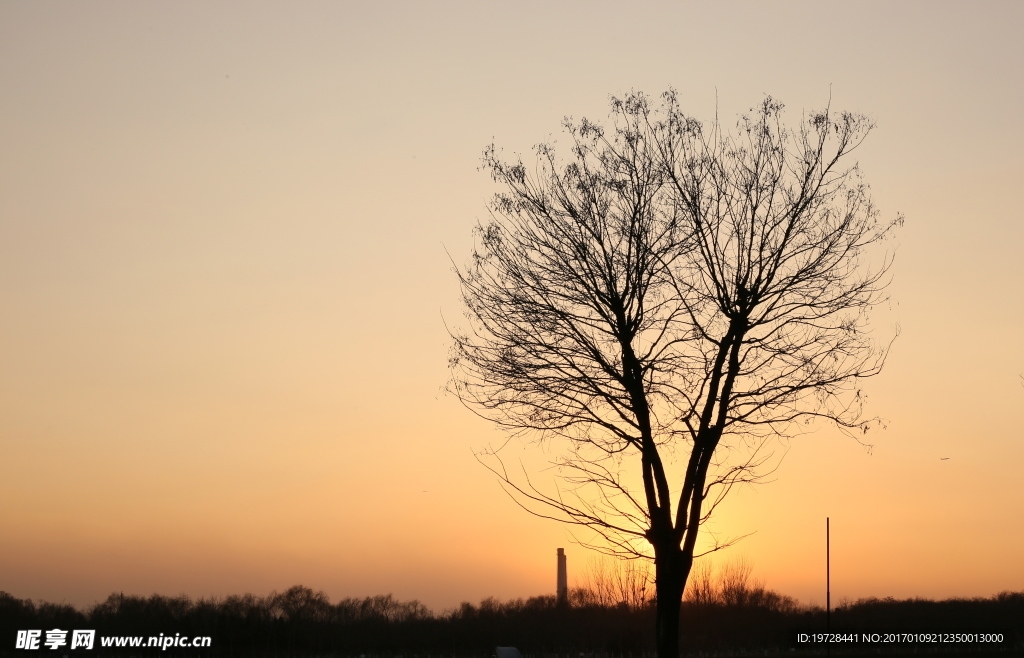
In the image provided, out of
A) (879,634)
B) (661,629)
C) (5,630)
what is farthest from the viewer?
(879,634)

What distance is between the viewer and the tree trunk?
1277 centimetres

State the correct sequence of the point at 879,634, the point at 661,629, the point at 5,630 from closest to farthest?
1. the point at 661,629
2. the point at 5,630
3. the point at 879,634

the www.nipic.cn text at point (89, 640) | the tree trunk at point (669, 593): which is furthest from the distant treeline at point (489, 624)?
the tree trunk at point (669, 593)

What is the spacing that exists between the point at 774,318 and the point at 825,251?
3.76 feet

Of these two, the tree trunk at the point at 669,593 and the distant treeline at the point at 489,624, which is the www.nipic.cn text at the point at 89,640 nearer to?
the distant treeline at the point at 489,624

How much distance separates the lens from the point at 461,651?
36.6 metres

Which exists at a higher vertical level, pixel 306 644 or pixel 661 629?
pixel 661 629

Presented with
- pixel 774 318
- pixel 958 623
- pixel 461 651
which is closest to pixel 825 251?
pixel 774 318

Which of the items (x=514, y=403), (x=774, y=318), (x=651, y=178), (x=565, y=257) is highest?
(x=651, y=178)

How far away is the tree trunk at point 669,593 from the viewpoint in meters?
12.8

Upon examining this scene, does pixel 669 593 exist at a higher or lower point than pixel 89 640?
higher

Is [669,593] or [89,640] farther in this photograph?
[89,640]

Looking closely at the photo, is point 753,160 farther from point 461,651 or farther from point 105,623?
point 105,623

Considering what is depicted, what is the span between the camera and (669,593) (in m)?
12.8
